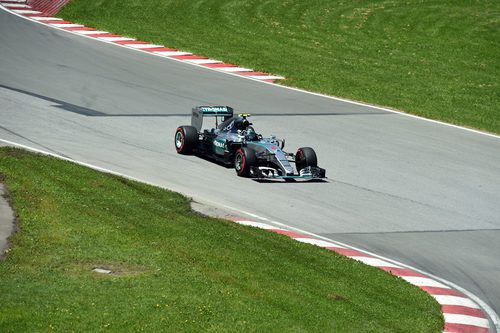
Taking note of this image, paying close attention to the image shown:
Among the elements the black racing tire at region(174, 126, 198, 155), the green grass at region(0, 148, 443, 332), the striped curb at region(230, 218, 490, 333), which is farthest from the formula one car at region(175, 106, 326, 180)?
the green grass at region(0, 148, 443, 332)

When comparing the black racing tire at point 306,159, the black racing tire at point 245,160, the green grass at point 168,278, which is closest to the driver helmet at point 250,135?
the black racing tire at point 245,160

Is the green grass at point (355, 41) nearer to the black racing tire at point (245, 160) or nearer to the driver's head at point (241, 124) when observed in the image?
the driver's head at point (241, 124)

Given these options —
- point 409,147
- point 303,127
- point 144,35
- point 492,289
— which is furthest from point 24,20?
point 492,289

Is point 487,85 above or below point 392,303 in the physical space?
above

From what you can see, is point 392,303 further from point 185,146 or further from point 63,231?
point 185,146

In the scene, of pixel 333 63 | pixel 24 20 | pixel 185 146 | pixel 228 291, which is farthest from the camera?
pixel 24 20

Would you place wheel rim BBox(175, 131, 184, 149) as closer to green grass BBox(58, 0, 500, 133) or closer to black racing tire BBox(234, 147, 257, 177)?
black racing tire BBox(234, 147, 257, 177)

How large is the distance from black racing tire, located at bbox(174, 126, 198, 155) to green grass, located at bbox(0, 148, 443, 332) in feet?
20.0

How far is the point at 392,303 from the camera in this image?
634 inches

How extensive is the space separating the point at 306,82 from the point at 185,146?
36.0 feet

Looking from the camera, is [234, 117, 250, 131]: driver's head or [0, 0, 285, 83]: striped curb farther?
[0, 0, 285, 83]: striped curb

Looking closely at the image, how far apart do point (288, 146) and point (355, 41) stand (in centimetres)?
1555

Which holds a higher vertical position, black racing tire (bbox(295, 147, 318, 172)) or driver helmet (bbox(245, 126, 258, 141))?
driver helmet (bbox(245, 126, 258, 141))

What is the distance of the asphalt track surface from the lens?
2123 centimetres
